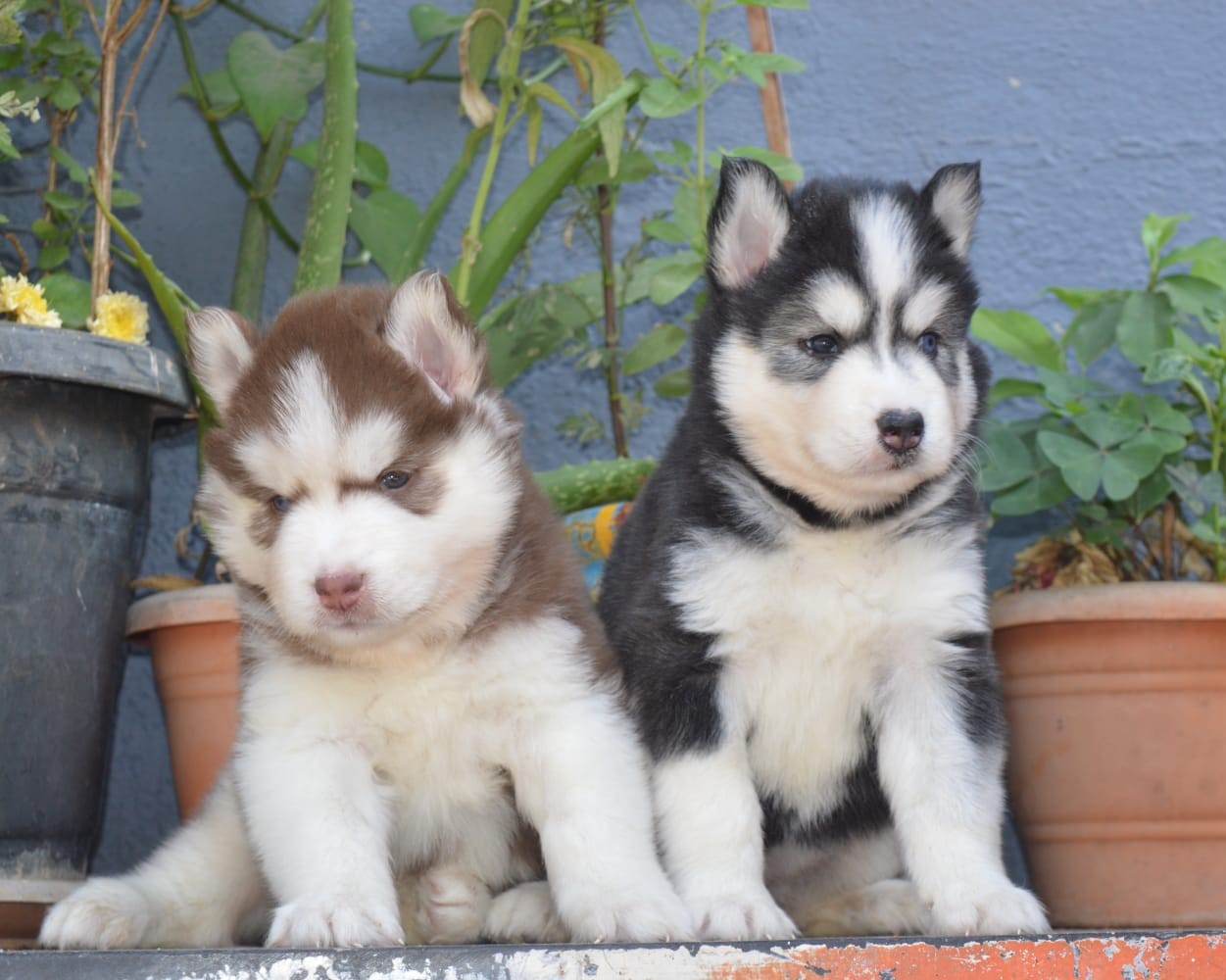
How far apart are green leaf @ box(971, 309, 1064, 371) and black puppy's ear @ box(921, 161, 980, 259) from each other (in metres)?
0.75

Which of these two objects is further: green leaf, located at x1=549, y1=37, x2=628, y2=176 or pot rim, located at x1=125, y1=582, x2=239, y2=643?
green leaf, located at x1=549, y1=37, x2=628, y2=176

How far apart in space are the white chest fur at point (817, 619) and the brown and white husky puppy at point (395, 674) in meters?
0.19

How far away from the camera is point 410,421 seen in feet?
6.57

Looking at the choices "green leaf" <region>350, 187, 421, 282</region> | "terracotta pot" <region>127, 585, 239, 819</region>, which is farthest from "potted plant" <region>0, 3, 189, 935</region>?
"green leaf" <region>350, 187, 421, 282</region>

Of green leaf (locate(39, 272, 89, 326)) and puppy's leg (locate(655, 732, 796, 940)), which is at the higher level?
green leaf (locate(39, 272, 89, 326))

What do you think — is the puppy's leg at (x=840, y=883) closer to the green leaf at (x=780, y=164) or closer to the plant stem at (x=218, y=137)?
the green leaf at (x=780, y=164)

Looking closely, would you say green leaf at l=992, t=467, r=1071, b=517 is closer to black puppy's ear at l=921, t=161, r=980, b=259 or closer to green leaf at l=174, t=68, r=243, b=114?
black puppy's ear at l=921, t=161, r=980, b=259

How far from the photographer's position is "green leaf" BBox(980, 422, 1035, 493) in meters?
2.96

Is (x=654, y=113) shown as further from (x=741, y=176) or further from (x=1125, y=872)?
(x=1125, y=872)

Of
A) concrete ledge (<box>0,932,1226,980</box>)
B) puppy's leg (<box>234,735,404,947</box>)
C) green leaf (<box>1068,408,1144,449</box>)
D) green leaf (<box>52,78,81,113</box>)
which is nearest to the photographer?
concrete ledge (<box>0,932,1226,980</box>)

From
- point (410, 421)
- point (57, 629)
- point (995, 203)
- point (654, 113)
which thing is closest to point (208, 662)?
point (57, 629)

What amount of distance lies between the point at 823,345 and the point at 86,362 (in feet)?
4.44

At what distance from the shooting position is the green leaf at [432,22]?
11.3 ft

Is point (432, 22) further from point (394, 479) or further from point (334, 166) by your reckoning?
point (394, 479)
